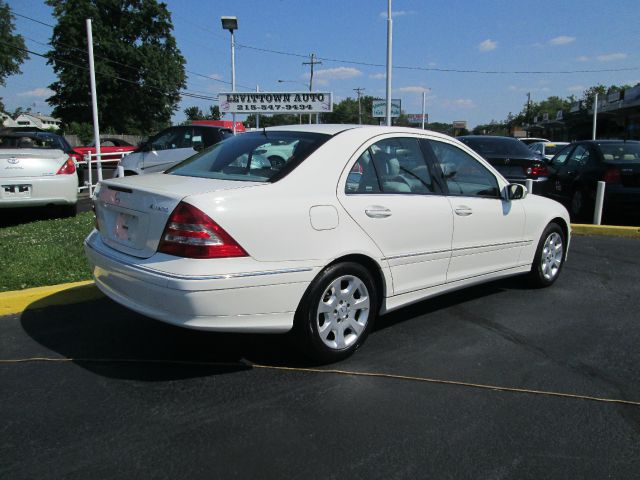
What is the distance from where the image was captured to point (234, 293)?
310 cm

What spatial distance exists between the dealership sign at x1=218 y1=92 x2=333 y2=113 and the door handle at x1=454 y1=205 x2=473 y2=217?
11.9 m

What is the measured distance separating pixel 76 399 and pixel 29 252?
347 centimetres

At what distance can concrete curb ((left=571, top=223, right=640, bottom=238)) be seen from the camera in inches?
332

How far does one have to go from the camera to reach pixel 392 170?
160 inches

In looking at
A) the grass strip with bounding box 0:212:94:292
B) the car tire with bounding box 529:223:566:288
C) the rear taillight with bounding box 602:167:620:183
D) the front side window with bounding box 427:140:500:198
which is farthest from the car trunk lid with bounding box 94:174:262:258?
the rear taillight with bounding box 602:167:620:183

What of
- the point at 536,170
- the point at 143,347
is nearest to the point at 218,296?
the point at 143,347

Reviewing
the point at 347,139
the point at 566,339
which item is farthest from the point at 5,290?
the point at 566,339

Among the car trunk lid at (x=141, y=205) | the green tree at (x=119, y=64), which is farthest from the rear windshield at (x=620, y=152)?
the green tree at (x=119, y=64)

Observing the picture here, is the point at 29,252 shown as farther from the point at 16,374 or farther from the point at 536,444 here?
the point at 536,444

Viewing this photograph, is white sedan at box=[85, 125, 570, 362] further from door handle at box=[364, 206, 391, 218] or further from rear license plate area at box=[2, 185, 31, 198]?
rear license plate area at box=[2, 185, 31, 198]

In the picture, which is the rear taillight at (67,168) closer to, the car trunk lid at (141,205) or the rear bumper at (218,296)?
the car trunk lid at (141,205)

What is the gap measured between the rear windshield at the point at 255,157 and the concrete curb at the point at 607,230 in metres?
6.33

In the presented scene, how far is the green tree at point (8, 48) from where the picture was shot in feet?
168

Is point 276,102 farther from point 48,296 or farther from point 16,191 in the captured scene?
point 48,296
